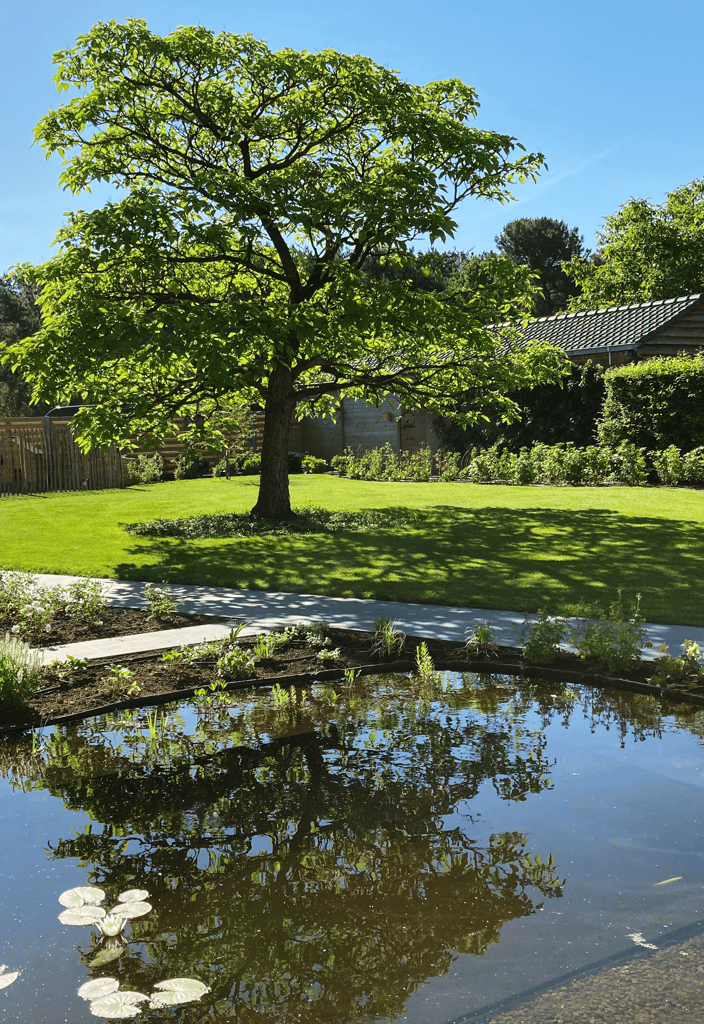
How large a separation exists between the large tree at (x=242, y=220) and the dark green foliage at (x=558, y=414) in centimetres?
533

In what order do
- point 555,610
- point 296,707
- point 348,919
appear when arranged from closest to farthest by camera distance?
1. point 348,919
2. point 296,707
3. point 555,610

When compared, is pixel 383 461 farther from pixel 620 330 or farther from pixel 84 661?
pixel 84 661

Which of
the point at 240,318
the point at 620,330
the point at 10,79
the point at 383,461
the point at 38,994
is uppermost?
the point at 10,79

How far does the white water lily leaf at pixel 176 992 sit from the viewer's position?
243 cm

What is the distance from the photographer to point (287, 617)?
726 centimetres

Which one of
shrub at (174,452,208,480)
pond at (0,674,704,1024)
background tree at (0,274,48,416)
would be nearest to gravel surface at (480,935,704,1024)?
pond at (0,674,704,1024)

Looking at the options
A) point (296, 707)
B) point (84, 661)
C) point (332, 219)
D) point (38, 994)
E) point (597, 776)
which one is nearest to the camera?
point (38, 994)

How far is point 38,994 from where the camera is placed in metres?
2.49

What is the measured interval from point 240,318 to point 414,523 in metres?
4.29

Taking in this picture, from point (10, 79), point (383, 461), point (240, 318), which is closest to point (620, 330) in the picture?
point (383, 461)

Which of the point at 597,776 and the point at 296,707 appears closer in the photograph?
the point at 597,776

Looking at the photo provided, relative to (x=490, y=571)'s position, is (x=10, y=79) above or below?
above

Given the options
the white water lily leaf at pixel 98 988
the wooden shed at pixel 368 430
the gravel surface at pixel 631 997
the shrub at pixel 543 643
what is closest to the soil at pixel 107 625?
the shrub at pixel 543 643

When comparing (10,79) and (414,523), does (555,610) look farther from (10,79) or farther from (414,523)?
(10,79)
